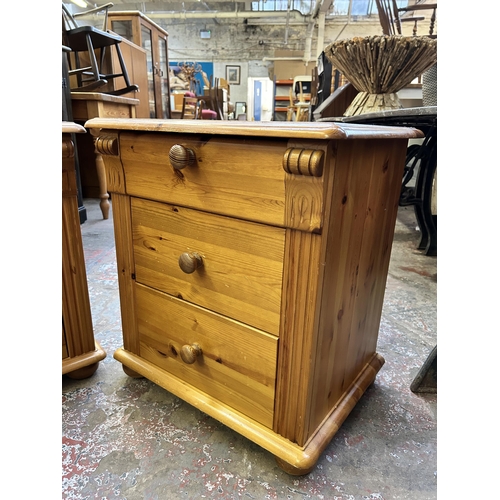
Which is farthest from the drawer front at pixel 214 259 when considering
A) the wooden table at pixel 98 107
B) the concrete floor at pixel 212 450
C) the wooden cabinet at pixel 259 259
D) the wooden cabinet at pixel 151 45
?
the wooden cabinet at pixel 151 45

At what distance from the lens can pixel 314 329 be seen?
58cm

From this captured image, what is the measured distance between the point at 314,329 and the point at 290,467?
0.90 feet

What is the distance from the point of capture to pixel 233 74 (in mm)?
8453

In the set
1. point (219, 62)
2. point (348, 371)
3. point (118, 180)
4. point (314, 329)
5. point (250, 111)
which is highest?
point (219, 62)

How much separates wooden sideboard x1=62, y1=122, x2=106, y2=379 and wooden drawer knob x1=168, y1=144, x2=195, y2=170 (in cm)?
27

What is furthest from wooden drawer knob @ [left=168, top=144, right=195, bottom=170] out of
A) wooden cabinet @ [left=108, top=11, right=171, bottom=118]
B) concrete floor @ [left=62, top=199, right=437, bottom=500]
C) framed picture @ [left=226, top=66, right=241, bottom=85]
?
framed picture @ [left=226, top=66, right=241, bottom=85]

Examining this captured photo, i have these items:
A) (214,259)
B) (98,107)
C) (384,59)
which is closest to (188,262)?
(214,259)

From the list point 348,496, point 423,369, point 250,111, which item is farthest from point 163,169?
point 250,111

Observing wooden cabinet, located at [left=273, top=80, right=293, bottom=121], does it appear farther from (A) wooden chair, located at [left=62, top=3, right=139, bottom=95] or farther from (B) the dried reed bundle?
(B) the dried reed bundle

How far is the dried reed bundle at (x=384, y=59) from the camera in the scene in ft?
4.21

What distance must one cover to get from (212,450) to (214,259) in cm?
39

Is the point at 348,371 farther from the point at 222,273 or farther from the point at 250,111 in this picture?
the point at 250,111

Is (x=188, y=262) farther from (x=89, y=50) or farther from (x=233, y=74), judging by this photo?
(x=233, y=74)

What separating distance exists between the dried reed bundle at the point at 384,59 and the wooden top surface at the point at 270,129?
0.80 m
